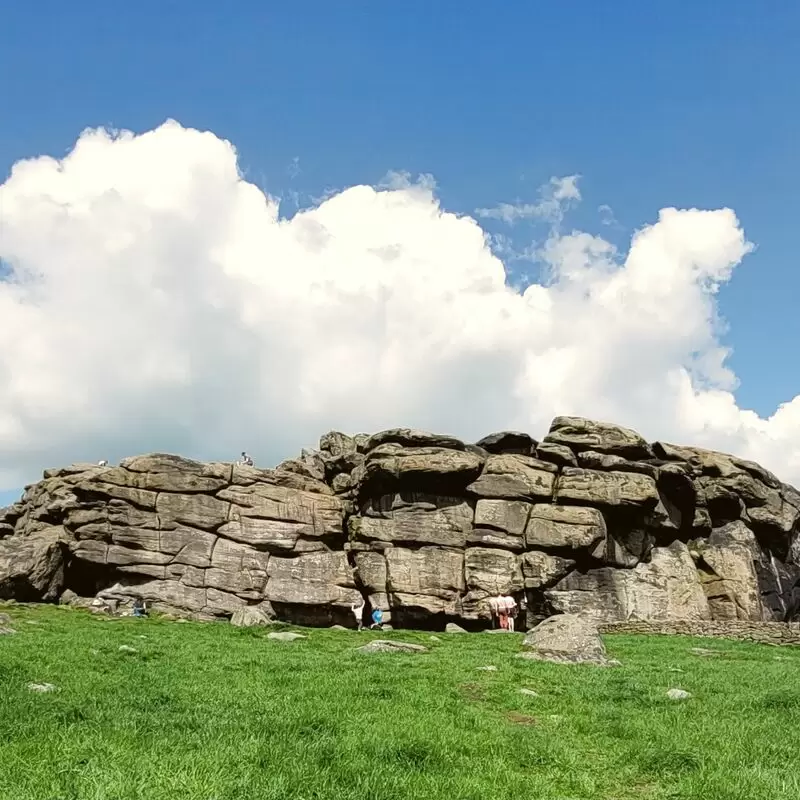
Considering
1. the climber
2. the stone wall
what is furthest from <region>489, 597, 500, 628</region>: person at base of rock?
the stone wall

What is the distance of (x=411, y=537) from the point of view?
5697cm

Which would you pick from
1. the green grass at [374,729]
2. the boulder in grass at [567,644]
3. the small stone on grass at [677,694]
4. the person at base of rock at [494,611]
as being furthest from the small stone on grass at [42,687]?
the person at base of rock at [494,611]

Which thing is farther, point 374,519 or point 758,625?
point 374,519

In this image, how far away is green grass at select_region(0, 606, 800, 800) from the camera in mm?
9562

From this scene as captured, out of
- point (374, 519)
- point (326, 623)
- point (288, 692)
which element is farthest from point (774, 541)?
point (288, 692)

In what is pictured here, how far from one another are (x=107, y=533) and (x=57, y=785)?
49891mm

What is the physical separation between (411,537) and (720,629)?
23.5m

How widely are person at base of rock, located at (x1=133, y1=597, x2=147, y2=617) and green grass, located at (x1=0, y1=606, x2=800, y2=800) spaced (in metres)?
24.4

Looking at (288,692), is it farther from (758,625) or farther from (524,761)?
(758,625)

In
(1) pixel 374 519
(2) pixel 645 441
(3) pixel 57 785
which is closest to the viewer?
(3) pixel 57 785

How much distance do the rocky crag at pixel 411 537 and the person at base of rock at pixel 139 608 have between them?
1.69 m

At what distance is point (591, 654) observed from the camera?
25.3 m

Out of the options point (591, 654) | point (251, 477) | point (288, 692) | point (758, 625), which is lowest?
point (288, 692)

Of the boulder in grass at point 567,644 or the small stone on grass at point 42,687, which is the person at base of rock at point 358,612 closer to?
the boulder in grass at point 567,644
